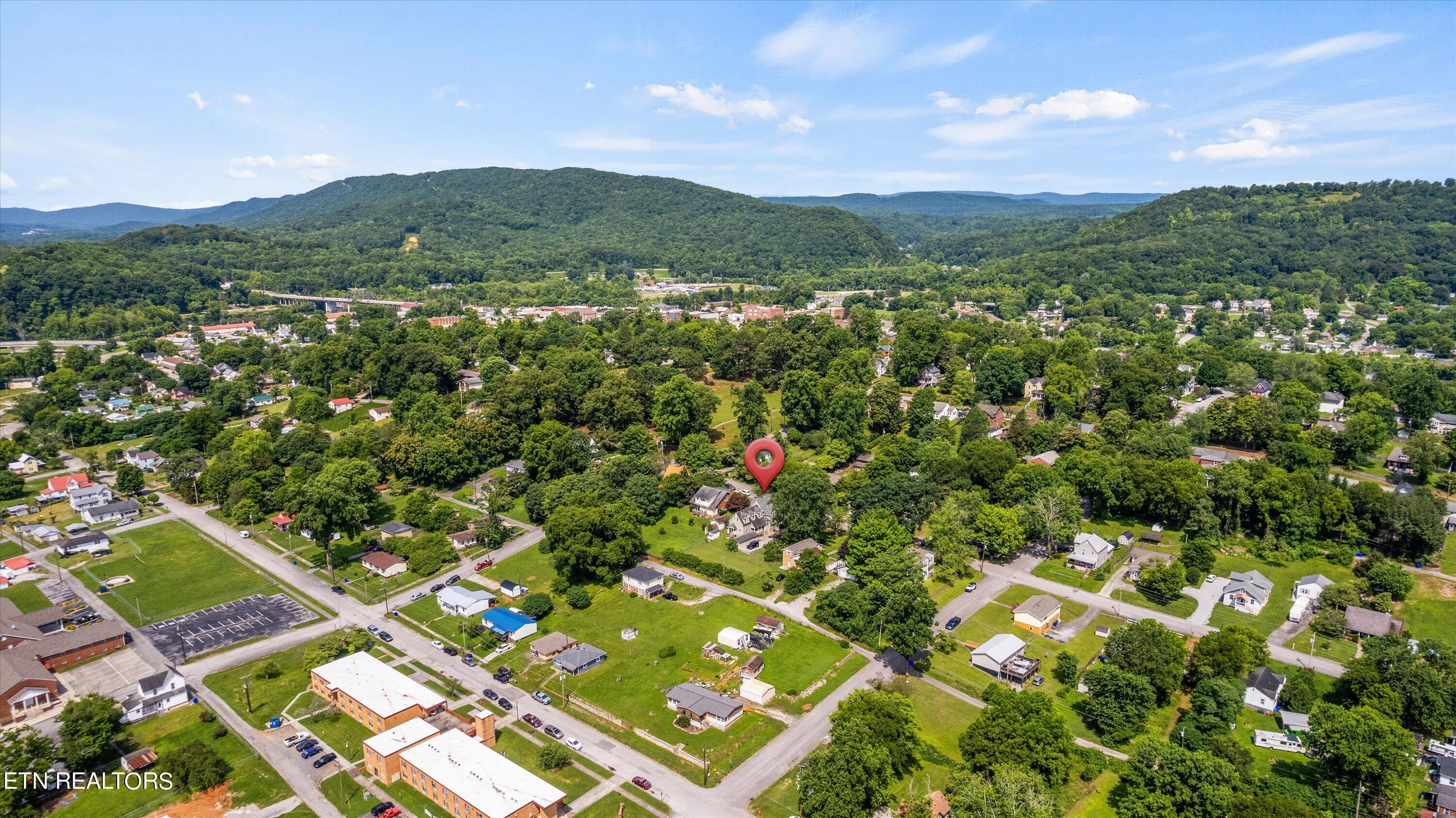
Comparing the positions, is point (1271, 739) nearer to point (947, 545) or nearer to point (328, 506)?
point (947, 545)

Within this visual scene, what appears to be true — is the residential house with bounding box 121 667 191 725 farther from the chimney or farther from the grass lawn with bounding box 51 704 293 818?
the chimney

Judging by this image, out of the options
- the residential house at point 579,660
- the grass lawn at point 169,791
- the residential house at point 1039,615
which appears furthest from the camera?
the residential house at point 1039,615

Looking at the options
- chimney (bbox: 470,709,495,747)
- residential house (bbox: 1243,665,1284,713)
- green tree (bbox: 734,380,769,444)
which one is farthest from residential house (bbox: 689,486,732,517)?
residential house (bbox: 1243,665,1284,713)

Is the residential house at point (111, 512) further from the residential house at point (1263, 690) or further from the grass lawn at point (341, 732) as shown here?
the residential house at point (1263, 690)

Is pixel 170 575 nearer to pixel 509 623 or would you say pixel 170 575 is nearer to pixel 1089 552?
pixel 509 623

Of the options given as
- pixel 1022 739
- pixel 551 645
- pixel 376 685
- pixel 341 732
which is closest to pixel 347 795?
pixel 341 732

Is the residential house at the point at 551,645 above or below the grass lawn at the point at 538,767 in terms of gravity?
above

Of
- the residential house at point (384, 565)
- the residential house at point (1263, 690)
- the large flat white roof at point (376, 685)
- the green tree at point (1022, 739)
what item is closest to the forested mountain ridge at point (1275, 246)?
the residential house at point (1263, 690)
